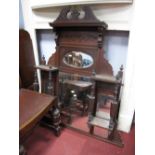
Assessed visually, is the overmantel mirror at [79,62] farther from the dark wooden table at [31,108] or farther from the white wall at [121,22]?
the dark wooden table at [31,108]

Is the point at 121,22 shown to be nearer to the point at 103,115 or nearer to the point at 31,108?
the point at 103,115

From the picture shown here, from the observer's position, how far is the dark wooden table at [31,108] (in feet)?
3.59

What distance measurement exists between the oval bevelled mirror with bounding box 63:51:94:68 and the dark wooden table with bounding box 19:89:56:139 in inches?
21.1

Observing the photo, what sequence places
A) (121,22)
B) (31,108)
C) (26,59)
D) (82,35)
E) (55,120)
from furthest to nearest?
(26,59) < (82,35) < (55,120) < (121,22) < (31,108)

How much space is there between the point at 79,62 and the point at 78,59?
0.04 metres

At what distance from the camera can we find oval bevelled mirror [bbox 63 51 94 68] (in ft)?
5.56

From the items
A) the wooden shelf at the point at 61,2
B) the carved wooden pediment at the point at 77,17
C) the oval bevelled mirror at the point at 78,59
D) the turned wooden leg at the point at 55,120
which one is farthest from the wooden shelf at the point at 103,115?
the wooden shelf at the point at 61,2

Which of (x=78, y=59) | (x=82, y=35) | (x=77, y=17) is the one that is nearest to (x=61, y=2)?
(x=77, y=17)

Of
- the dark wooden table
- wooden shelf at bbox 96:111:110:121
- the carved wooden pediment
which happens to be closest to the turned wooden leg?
the dark wooden table

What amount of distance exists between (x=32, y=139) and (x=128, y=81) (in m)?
1.21

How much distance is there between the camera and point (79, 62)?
69.0 inches

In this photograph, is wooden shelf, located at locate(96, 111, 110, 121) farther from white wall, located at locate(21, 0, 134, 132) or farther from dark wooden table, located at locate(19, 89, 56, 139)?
dark wooden table, located at locate(19, 89, 56, 139)

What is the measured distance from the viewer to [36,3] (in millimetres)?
1796
